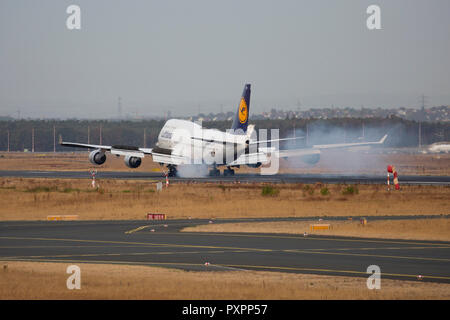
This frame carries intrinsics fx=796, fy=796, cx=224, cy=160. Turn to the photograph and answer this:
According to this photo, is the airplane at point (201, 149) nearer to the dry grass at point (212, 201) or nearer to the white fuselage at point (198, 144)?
the white fuselage at point (198, 144)

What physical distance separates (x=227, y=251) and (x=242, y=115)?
174ft

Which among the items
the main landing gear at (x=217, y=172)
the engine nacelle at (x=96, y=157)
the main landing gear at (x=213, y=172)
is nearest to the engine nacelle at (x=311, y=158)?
the main landing gear at (x=217, y=172)

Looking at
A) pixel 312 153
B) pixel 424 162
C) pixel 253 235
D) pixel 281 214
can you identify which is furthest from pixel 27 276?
pixel 424 162

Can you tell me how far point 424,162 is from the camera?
438ft

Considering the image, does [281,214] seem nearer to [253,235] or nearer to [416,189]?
[253,235]

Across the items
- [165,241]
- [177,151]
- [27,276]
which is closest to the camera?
[27,276]

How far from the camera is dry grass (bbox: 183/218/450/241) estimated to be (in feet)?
132

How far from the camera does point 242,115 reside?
86.4 meters

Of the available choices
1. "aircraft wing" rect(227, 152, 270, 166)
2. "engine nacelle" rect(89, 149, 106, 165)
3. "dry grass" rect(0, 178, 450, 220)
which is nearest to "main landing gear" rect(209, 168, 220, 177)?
"aircraft wing" rect(227, 152, 270, 166)

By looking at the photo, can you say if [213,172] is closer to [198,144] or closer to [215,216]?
[198,144]

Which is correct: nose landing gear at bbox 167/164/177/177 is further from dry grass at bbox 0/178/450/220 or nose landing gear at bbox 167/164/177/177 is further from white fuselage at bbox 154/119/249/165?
dry grass at bbox 0/178/450/220

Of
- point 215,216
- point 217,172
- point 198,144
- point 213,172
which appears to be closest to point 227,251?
point 215,216

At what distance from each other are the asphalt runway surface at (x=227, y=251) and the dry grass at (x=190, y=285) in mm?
1497
